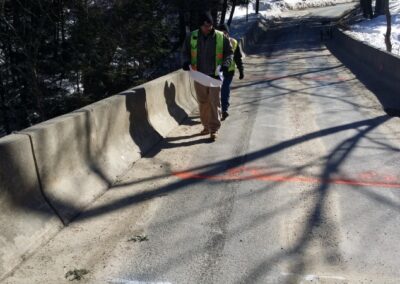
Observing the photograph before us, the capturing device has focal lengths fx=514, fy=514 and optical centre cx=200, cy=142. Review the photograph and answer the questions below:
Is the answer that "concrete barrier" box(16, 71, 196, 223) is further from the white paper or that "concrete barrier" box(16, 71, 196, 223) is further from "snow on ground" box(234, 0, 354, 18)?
"snow on ground" box(234, 0, 354, 18)

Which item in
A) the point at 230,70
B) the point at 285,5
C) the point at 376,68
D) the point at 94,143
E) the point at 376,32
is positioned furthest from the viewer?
the point at 285,5

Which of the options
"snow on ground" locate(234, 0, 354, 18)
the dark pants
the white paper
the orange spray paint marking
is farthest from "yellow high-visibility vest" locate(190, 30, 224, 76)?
"snow on ground" locate(234, 0, 354, 18)

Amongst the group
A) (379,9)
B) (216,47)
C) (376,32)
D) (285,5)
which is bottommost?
(376,32)

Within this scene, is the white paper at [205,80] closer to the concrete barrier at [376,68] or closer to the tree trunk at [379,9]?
the concrete barrier at [376,68]

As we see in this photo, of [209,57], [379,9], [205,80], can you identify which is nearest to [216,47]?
[209,57]

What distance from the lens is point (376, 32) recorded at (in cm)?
3472

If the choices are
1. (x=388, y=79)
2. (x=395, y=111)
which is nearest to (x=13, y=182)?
(x=395, y=111)

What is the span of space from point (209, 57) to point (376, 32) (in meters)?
29.8

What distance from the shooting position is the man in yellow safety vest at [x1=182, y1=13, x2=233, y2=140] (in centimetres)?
791

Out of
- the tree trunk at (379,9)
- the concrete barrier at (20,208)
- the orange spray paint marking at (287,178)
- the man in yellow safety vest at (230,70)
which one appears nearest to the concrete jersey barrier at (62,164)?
the concrete barrier at (20,208)

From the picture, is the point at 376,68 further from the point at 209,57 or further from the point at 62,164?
the point at 62,164

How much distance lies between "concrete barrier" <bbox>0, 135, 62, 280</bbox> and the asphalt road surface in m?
0.12

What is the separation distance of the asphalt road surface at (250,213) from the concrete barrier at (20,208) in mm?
122

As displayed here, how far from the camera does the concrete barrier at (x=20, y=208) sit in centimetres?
401
